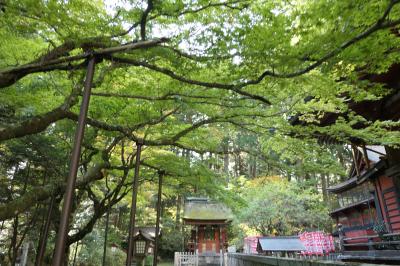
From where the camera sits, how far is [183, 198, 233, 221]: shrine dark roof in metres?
21.8

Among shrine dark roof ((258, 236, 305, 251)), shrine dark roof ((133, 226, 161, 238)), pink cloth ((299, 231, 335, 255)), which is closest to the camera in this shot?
shrine dark roof ((258, 236, 305, 251))

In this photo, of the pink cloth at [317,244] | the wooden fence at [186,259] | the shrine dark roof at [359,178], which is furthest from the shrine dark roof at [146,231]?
the shrine dark roof at [359,178]

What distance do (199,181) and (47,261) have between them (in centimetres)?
751

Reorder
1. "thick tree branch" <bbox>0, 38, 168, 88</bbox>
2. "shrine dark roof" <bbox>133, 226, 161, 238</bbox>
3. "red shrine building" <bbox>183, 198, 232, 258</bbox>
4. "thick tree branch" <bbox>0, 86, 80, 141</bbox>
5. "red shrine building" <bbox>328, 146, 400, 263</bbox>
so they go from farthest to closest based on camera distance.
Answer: "red shrine building" <bbox>183, 198, 232, 258</bbox> → "shrine dark roof" <bbox>133, 226, 161, 238</bbox> → "red shrine building" <bbox>328, 146, 400, 263</bbox> → "thick tree branch" <bbox>0, 86, 80, 141</bbox> → "thick tree branch" <bbox>0, 38, 168, 88</bbox>

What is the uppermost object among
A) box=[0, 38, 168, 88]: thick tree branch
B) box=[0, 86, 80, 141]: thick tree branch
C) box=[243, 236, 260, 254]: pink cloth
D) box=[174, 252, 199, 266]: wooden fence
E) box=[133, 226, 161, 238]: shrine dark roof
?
box=[0, 38, 168, 88]: thick tree branch

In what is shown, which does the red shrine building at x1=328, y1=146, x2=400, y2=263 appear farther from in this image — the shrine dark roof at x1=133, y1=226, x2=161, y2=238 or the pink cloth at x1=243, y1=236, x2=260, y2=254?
the shrine dark roof at x1=133, y1=226, x2=161, y2=238

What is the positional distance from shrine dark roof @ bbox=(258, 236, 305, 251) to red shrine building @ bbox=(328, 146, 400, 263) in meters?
2.08

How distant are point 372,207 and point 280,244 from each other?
482 cm

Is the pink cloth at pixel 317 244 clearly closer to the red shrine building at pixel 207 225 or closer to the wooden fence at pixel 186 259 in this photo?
the wooden fence at pixel 186 259

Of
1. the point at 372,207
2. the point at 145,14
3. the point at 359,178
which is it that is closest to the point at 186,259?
the point at 372,207

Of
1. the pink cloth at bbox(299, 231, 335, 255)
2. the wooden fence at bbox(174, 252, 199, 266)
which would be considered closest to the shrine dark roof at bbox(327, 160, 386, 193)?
the pink cloth at bbox(299, 231, 335, 255)

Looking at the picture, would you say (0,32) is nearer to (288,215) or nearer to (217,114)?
(217,114)

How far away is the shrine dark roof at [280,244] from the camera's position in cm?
1349

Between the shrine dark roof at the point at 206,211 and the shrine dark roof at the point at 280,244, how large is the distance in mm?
7265
